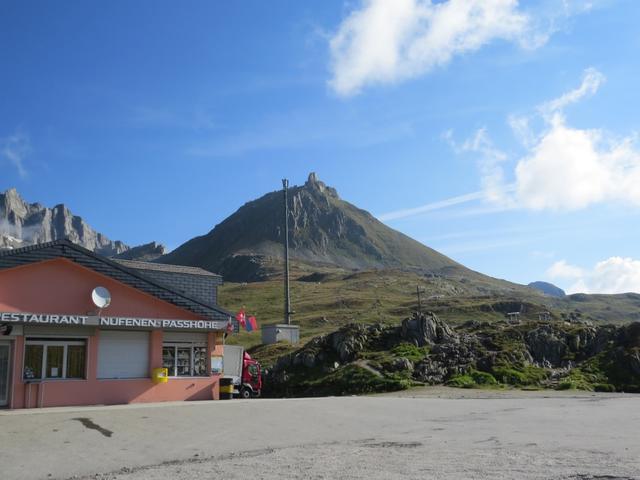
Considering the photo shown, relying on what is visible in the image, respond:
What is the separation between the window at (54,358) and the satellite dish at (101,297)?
5.55 feet

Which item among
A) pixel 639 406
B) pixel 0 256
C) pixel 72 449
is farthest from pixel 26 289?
pixel 639 406

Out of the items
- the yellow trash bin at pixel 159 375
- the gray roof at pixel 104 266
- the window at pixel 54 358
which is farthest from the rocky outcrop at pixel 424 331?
the window at pixel 54 358

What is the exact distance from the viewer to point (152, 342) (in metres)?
26.5

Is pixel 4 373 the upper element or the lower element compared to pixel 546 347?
lower

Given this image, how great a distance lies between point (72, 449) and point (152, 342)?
13.9m

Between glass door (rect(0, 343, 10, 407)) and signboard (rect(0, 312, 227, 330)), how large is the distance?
136 cm

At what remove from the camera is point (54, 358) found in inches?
947

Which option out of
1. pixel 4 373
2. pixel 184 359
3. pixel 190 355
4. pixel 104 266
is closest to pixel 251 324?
pixel 190 355

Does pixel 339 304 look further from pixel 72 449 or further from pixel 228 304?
pixel 72 449

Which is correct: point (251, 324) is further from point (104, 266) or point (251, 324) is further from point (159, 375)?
point (104, 266)

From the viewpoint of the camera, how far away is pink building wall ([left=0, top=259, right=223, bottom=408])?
23.1m

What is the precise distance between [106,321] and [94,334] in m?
1.15

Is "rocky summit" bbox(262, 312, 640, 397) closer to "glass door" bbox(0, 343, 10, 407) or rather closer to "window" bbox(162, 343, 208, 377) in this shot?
"window" bbox(162, 343, 208, 377)

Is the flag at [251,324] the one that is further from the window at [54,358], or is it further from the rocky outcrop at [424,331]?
the window at [54,358]
